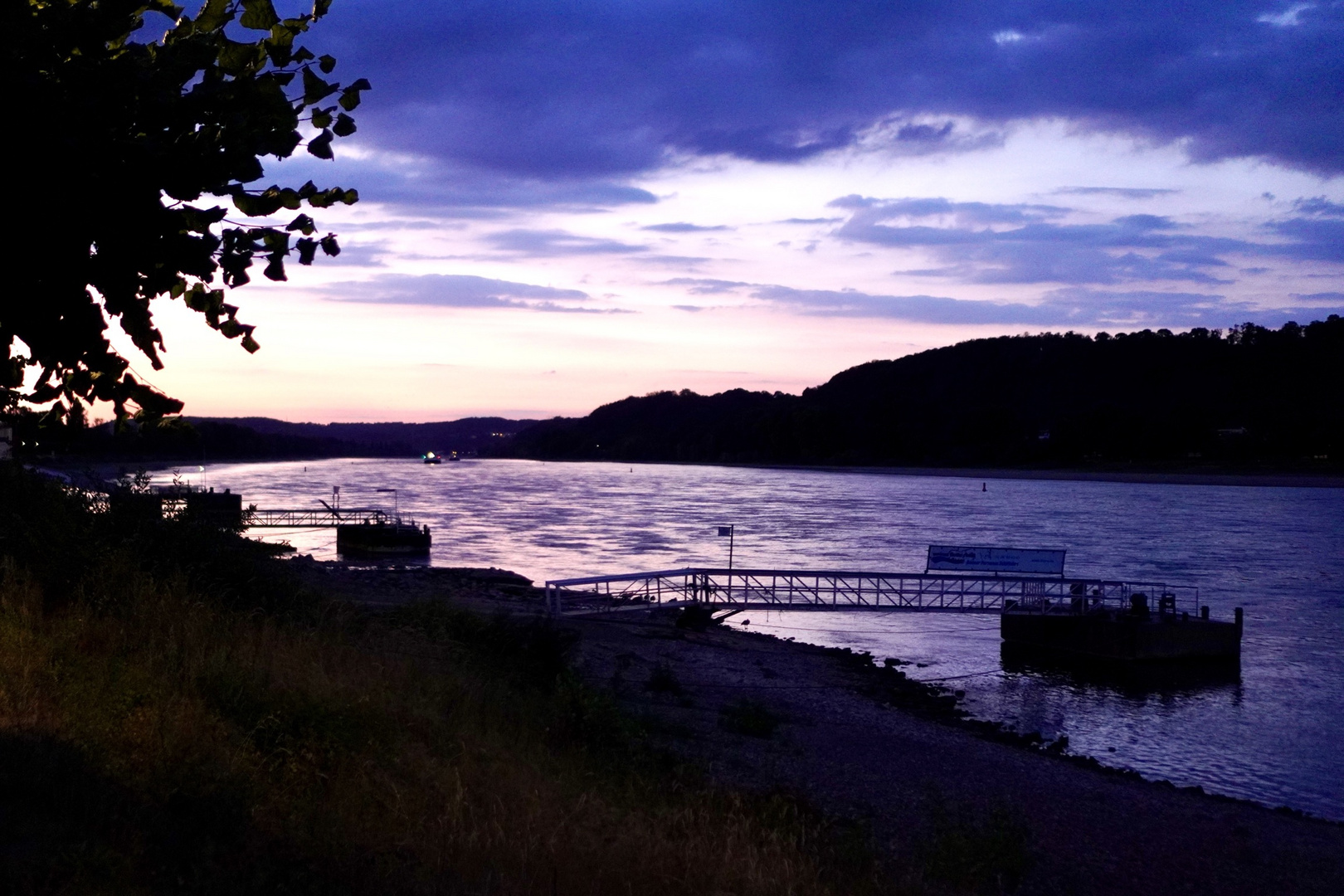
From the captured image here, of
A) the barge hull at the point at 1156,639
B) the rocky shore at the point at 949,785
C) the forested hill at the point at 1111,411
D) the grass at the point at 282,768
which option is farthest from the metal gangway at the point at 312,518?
the forested hill at the point at 1111,411

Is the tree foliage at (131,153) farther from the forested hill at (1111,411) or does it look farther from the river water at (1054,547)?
the forested hill at (1111,411)

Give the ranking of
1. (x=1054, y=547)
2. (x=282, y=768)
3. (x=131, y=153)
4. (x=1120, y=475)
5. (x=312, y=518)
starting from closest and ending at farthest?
(x=131, y=153) < (x=282, y=768) < (x=1054, y=547) < (x=312, y=518) < (x=1120, y=475)

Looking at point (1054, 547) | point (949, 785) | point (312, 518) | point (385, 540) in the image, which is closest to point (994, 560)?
point (949, 785)

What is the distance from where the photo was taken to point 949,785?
559 inches

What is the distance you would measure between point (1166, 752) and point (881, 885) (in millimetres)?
14583

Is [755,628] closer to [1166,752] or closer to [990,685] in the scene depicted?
[990,685]

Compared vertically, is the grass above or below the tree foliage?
below

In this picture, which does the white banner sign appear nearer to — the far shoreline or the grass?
the grass

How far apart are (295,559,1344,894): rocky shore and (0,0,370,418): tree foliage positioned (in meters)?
7.74

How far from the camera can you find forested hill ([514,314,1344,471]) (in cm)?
13075

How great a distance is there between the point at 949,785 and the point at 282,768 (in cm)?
1026

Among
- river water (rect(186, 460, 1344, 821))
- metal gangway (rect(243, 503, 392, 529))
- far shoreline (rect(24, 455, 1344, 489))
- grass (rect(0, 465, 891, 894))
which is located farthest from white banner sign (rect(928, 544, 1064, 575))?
far shoreline (rect(24, 455, 1344, 489))

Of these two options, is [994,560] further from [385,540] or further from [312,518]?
[312,518]

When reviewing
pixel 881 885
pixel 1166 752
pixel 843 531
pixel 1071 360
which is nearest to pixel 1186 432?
pixel 1071 360
